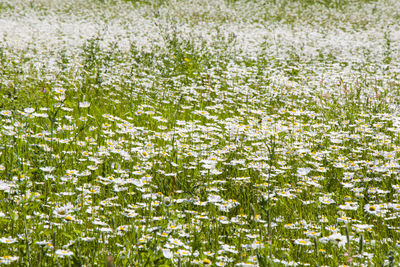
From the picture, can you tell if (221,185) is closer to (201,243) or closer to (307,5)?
(201,243)

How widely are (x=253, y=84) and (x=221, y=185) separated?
465cm

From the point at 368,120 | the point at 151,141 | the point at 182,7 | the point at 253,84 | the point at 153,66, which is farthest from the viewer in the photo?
the point at 182,7

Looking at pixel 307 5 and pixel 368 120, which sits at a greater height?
pixel 307 5

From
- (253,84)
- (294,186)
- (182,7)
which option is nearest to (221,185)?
(294,186)

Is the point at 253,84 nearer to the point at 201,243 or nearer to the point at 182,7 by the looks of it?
the point at 201,243

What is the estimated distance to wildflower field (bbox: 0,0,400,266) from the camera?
264 centimetres

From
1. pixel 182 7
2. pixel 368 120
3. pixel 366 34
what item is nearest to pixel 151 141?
pixel 368 120

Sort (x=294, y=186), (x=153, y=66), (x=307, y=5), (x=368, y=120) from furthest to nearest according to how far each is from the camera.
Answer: (x=307, y=5)
(x=153, y=66)
(x=368, y=120)
(x=294, y=186)

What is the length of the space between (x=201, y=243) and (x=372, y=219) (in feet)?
5.63

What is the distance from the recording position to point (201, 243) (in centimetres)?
272

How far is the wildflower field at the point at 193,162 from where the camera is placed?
2637mm

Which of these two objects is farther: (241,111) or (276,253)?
(241,111)

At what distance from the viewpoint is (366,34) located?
1683 cm

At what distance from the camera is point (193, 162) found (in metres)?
4.07
